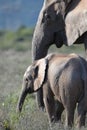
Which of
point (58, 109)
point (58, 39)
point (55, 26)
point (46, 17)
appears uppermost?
point (46, 17)

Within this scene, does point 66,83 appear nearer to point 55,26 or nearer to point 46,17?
point 55,26

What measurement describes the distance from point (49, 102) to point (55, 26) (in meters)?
2.44

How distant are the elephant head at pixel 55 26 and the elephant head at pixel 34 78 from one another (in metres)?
1.44

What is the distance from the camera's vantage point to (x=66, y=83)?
949 cm

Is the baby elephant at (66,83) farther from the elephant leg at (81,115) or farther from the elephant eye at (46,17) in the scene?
the elephant eye at (46,17)

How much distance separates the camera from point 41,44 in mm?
12250

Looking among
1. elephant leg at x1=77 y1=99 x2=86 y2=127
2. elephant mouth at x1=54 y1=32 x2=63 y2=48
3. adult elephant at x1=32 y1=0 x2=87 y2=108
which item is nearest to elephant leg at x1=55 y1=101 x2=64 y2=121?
elephant leg at x1=77 y1=99 x2=86 y2=127

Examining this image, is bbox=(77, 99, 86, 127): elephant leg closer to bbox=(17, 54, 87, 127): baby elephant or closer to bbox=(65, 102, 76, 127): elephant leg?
bbox=(17, 54, 87, 127): baby elephant

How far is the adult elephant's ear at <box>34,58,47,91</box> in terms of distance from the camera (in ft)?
33.2

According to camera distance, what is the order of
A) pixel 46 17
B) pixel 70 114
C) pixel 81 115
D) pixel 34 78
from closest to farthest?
1. pixel 81 115
2. pixel 70 114
3. pixel 34 78
4. pixel 46 17

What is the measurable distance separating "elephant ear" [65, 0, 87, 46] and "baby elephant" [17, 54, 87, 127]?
140 cm

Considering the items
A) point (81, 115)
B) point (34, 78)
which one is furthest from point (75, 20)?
point (81, 115)

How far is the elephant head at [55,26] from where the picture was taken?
11883 millimetres

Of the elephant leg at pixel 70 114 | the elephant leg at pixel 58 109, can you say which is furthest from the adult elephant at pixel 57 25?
the elephant leg at pixel 70 114
